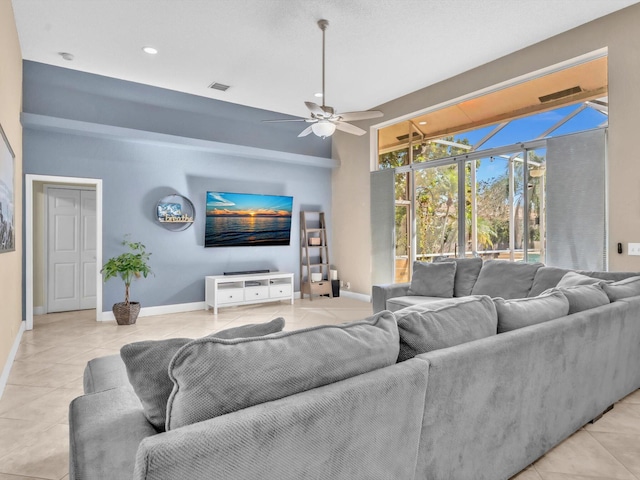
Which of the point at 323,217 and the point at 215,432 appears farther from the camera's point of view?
the point at 323,217

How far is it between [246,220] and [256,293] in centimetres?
118

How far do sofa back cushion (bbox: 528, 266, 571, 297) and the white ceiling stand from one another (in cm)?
240

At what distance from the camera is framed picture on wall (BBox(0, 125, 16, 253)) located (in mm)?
2846

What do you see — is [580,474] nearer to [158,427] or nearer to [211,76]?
[158,427]

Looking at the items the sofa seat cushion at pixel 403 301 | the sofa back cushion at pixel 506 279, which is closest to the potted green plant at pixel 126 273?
the sofa seat cushion at pixel 403 301

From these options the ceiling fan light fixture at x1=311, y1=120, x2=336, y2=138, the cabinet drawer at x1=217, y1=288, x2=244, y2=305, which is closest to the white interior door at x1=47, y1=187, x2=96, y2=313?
the cabinet drawer at x1=217, y1=288, x2=244, y2=305

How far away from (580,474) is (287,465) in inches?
63.8

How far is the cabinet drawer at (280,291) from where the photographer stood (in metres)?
6.17

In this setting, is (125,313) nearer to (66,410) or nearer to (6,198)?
(6,198)

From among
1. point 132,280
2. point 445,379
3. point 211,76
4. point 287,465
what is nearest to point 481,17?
point 211,76

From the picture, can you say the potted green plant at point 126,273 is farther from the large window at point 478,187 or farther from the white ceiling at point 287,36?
the large window at point 478,187

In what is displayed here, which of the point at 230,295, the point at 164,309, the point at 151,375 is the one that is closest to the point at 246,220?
the point at 230,295

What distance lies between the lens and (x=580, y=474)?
5.95ft

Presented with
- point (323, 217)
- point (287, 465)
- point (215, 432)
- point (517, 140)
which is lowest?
point (287, 465)
